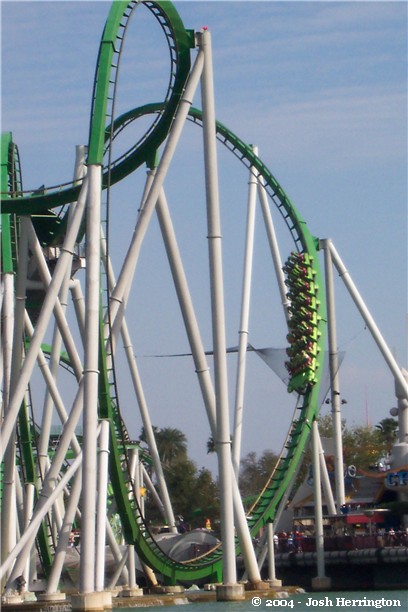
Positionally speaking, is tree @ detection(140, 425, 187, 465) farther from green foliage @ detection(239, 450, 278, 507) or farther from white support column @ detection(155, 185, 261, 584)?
white support column @ detection(155, 185, 261, 584)

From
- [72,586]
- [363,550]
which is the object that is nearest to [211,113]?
[363,550]

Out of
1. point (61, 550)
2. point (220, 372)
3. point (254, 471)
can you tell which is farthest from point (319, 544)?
point (254, 471)

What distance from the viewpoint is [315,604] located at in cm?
2403

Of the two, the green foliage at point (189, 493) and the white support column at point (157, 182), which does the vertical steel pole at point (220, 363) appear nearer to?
the white support column at point (157, 182)

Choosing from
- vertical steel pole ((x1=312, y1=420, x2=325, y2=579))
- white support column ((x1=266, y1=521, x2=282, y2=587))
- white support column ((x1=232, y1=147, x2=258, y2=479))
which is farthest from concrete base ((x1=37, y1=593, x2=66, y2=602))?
vertical steel pole ((x1=312, y1=420, x2=325, y2=579))

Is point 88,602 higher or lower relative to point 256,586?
lower

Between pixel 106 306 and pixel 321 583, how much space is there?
925cm

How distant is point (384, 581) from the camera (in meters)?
30.5

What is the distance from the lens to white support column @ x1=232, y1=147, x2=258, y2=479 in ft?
101

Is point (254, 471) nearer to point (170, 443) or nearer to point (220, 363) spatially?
point (170, 443)

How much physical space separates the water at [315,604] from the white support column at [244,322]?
432 cm

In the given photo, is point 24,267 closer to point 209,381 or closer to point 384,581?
point 209,381

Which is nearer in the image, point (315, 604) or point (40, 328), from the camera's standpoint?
point (40, 328)

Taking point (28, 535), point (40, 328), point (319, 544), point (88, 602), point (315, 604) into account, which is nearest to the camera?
point (88, 602)
